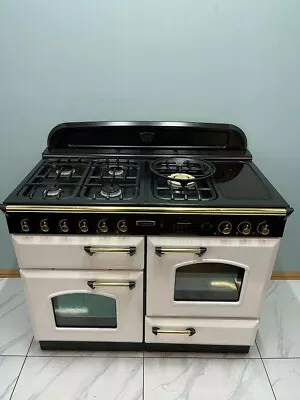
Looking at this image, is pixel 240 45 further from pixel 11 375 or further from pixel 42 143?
pixel 11 375

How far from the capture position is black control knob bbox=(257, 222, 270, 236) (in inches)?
43.6

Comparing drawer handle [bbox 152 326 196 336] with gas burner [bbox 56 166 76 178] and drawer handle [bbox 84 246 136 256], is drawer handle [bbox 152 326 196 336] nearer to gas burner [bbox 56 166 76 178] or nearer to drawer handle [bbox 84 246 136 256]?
drawer handle [bbox 84 246 136 256]

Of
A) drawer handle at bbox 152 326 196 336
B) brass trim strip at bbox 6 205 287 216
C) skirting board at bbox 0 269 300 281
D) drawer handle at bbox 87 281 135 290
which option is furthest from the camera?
skirting board at bbox 0 269 300 281

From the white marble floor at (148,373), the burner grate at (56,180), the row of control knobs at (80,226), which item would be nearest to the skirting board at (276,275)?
the white marble floor at (148,373)

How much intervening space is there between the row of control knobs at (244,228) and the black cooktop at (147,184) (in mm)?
66

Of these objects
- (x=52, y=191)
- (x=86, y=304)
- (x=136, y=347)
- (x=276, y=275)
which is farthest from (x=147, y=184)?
(x=276, y=275)

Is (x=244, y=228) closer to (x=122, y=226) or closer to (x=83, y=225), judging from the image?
(x=122, y=226)

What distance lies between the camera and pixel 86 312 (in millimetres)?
1365

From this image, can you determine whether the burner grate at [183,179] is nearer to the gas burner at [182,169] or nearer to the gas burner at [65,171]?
the gas burner at [182,169]

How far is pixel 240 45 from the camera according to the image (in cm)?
142

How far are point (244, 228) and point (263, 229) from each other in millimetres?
67

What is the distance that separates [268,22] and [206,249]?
3.38ft

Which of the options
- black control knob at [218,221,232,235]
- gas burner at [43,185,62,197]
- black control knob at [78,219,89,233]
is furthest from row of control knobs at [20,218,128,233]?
black control knob at [218,221,232,235]

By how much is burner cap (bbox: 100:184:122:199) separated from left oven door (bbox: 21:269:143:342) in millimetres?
304
